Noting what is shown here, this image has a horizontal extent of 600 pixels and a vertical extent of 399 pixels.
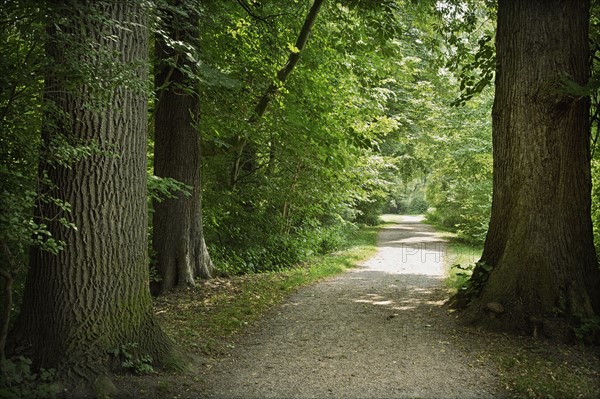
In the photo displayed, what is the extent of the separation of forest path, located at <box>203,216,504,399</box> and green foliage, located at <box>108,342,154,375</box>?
0.64 m

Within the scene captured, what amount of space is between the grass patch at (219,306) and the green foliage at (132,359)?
0.94 metres

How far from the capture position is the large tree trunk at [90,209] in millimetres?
4070

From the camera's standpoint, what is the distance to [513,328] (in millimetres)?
5934

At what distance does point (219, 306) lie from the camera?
767cm

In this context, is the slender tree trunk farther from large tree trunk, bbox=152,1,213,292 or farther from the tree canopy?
large tree trunk, bbox=152,1,213,292

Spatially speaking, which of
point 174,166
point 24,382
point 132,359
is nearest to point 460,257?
point 174,166

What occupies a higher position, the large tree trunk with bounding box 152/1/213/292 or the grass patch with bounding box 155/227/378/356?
the large tree trunk with bounding box 152/1/213/292

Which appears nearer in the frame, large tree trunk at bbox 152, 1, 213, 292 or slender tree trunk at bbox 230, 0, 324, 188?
large tree trunk at bbox 152, 1, 213, 292

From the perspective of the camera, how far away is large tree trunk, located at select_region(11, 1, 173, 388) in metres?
4.07

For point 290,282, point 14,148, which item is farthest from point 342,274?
point 14,148

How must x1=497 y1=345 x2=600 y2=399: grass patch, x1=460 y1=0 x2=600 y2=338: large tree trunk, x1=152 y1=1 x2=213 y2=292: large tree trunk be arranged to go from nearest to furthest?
x1=497 y1=345 x2=600 y2=399: grass patch → x1=460 y1=0 x2=600 y2=338: large tree trunk → x1=152 y1=1 x2=213 y2=292: large tree trunk

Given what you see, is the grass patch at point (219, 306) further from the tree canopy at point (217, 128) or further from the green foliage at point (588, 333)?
the green foliage at point (588, 333)

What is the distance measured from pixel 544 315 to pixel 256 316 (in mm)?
4120

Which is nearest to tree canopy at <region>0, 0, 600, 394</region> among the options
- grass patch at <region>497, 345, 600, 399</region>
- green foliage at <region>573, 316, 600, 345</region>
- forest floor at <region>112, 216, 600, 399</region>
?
green foliage at <region>573, 316, 600, 345</region>
